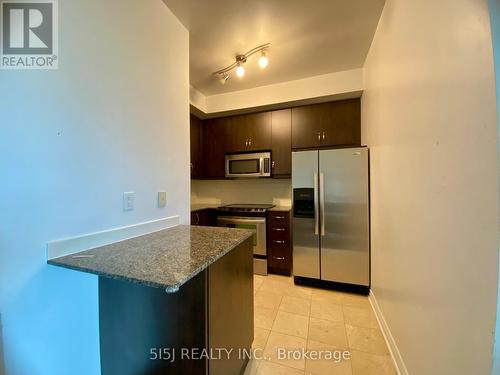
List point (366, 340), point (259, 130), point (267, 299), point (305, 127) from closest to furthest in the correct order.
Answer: point (366, 340) → point (267, 299) → point (305, 127) → point (259, 130)

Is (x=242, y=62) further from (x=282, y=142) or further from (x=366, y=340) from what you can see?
(x=366, y=340)

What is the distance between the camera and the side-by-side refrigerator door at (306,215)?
2.36 meters

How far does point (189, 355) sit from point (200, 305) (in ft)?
0.84

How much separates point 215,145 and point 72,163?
2.38m

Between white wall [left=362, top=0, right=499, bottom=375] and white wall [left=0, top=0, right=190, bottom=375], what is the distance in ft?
5.24

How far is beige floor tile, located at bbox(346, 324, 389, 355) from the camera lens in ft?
4.88

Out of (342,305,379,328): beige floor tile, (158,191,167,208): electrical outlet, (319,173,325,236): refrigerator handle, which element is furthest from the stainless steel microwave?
(342,305,379,328): beige floor tile

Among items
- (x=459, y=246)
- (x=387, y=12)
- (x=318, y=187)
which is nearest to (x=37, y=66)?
(x=459, y=246)

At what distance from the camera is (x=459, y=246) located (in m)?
0.74

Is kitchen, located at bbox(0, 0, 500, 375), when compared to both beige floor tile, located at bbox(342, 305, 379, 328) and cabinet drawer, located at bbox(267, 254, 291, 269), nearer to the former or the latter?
beige floor tile, located at bbox(342, 305, 379, 328)

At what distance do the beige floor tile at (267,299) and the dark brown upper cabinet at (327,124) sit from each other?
192 centimetres

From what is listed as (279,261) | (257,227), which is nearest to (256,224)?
(257,227)

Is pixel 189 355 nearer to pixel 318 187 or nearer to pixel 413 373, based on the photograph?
pixel 413 373

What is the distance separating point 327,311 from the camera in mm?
1958
